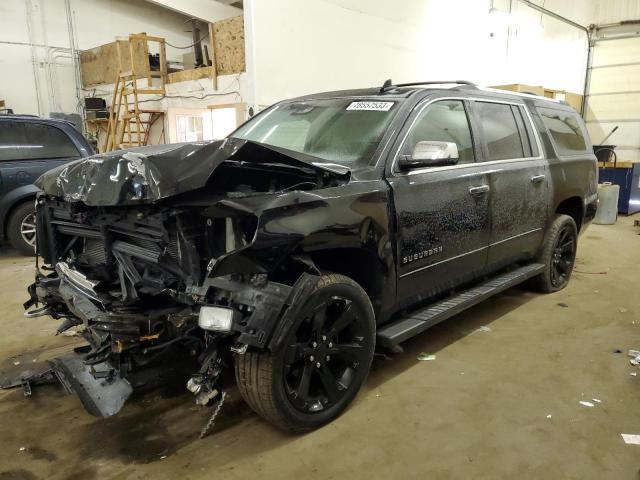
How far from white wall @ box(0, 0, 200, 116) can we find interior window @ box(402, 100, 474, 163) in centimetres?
1249

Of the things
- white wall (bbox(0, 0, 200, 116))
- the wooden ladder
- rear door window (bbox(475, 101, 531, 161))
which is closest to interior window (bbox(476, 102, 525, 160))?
rear door window (bbox(475, 101, 531, 161))

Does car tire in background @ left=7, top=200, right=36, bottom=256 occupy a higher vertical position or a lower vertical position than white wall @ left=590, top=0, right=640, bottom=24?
lower

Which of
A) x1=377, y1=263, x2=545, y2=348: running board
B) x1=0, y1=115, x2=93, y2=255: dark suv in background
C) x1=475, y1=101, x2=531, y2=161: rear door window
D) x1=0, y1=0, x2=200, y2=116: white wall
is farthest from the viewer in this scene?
x1=0, y1=0, x2=200, y2=116: white wall

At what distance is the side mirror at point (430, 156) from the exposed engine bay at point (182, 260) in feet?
1.50

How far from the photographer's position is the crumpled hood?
210 centimetres

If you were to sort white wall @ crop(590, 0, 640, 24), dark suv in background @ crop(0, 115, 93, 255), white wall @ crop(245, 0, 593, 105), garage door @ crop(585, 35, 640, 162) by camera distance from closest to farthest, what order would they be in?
dark suv in background @ crop(0, 115, 93, 255), white wall @ crop(245, 0, 593, 105), white wall @ crop(590, 0, 640, 24), garage door @ crop(585, 35, 640, 162)

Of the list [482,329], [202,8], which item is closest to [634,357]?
[482,329]

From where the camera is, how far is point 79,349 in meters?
2.98

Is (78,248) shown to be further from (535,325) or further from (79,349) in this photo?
(535,325)

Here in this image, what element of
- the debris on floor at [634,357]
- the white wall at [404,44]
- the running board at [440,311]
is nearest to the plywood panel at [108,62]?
the white wall at [404,44]

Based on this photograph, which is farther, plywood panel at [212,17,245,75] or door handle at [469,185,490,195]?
plywood panel at [212,17,245,75]

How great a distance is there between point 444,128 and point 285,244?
5.29 feet

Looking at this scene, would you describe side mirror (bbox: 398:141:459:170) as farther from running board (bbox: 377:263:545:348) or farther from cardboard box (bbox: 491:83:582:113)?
cardboard box (bbox: 491:83:582:113)

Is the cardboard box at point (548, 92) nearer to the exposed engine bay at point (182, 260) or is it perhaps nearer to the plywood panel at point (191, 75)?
the plywood panel at point (191, 75)
